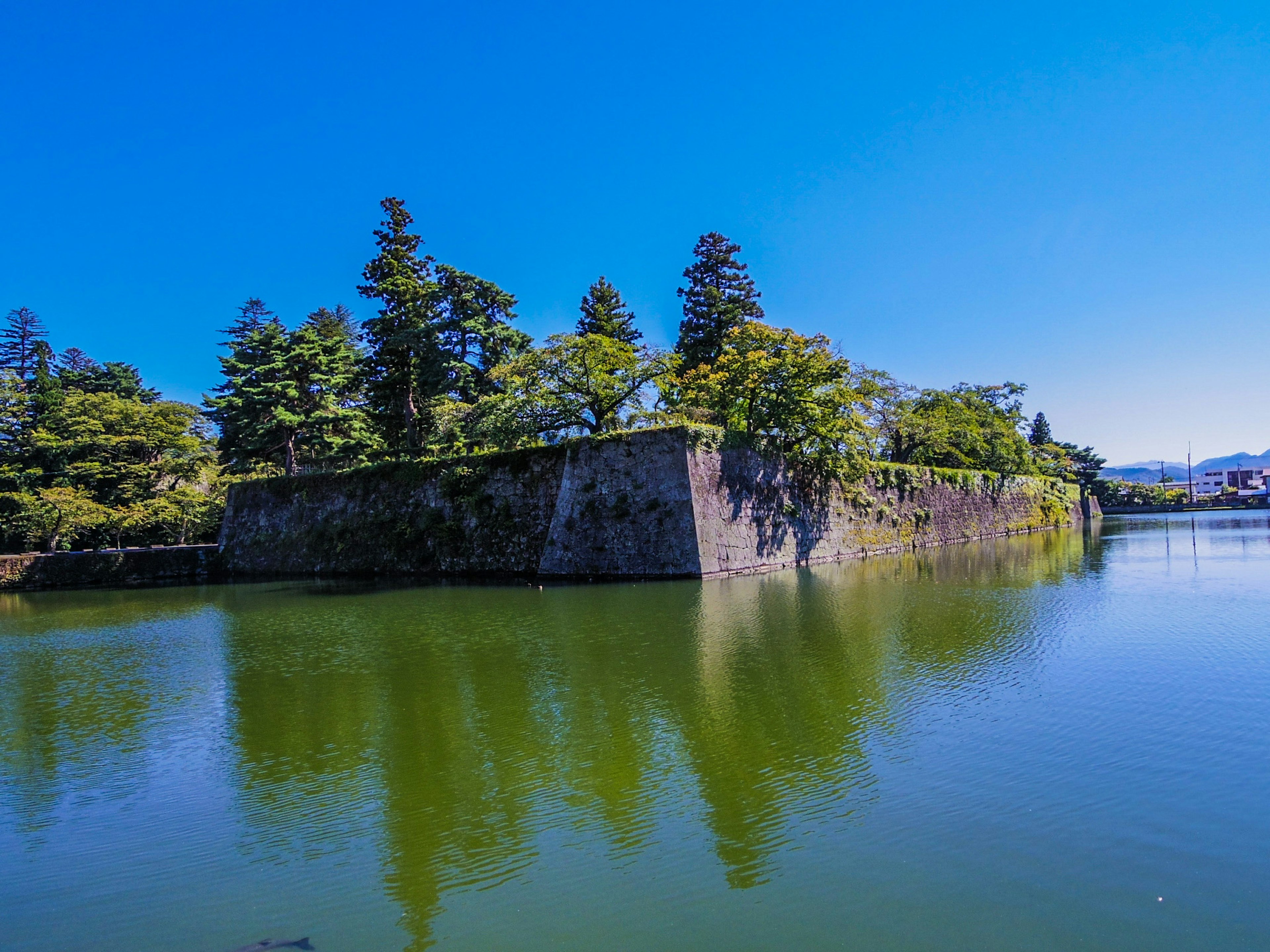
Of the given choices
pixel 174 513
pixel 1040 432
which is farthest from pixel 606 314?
pixel 1040 432

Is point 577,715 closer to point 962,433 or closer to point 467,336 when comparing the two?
point 467,336

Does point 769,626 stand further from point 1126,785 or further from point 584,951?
point 584,951

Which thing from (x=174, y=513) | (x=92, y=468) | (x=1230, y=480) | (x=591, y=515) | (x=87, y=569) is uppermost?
(x=92, y=468)

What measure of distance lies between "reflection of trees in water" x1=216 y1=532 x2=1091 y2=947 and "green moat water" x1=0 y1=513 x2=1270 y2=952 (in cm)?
3

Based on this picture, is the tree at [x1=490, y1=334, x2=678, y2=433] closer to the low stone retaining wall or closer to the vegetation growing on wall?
the vegetation growing on wall

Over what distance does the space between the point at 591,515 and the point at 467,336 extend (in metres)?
10.1

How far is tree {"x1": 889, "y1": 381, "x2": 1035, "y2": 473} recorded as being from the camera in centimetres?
2861

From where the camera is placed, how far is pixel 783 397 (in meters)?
18.8

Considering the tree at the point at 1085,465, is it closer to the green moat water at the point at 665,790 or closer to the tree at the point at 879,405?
the tree at the point at 879,405

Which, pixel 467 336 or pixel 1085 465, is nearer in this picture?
pixel 467 336

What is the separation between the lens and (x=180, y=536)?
29109 millimetres

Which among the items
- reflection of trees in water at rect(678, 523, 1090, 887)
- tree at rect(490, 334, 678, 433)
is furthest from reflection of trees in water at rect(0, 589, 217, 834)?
tree at rect(490, 334, 678, 433)

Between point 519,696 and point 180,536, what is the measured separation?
28395mm

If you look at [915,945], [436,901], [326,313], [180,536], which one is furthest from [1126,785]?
[326,313]
